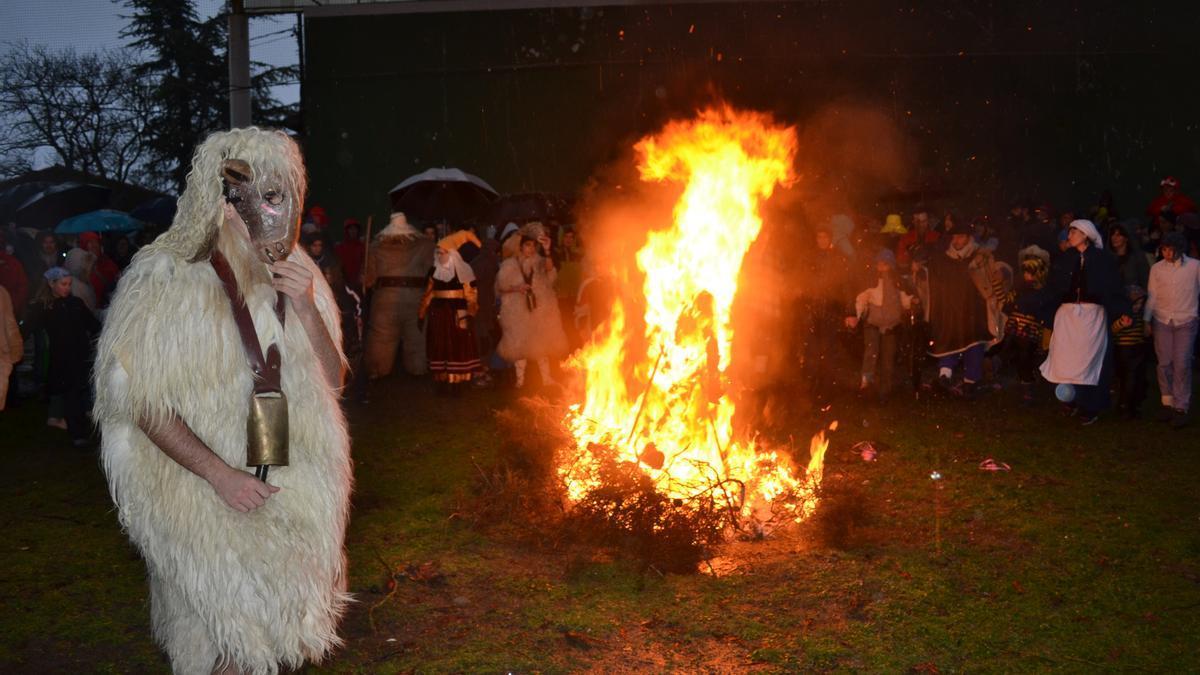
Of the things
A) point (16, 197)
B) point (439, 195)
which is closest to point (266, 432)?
point (439, 195)

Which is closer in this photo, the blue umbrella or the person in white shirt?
the person in white shirt

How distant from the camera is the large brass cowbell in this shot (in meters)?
3.35

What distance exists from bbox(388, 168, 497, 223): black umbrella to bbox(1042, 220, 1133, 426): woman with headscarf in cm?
972

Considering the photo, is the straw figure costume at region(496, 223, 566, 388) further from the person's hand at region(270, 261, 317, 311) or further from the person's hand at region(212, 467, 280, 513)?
the person's hand at region(212, 467, 280, 513)

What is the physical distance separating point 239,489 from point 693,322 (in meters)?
5.38

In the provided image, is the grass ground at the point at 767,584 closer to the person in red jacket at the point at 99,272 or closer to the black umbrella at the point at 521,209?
the person in red jacket at the point at 99,272

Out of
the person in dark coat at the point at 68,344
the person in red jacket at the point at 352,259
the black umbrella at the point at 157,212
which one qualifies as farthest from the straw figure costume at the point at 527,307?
the black umbrella at the point at 157,212

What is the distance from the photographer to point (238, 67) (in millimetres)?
20062

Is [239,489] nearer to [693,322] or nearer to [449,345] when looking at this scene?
[693,322]

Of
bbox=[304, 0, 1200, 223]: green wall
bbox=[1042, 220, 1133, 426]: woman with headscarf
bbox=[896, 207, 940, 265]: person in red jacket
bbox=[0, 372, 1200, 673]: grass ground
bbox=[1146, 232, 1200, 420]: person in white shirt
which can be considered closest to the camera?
bbox=[0, 372, 1200, 673]: grass ground

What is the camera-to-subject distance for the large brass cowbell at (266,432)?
335 cm

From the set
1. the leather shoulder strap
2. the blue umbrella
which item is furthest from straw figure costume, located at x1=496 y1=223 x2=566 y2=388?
the leather shoulder strap

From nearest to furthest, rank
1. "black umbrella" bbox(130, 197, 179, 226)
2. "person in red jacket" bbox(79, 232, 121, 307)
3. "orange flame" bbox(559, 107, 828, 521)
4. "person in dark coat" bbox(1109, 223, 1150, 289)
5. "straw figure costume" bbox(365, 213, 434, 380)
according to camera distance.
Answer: "orange flame" bbox(559, 107, 828, 521), "person in dark coat" bbox(1109, 223, 1150, 289), "person in red jacket" bbox(79, 232, 121, 307), "straw figure costume" bbox(365, 213, 434, 380), "black umbrella" bbox(130, 197, 179, 226)

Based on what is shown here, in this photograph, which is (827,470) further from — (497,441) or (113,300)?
(113,300)
